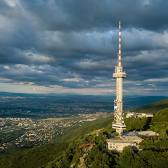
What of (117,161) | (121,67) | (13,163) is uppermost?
(121,67)

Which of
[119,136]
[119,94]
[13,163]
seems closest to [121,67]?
[119,94]

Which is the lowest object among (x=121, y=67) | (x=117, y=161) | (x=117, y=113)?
(x=117, y=161)

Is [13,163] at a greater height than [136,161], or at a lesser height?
lesser

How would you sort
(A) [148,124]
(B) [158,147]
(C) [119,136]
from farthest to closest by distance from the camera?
(A) [148,124] < (C) [119,136] < (B) [158,147]

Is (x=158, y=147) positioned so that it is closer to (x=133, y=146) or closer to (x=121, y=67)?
(x=133, y=146)

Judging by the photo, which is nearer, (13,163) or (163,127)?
(163,127)

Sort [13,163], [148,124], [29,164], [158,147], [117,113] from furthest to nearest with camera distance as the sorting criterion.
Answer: [13,163], [29,164], [148,124], [117,113], [158,147]

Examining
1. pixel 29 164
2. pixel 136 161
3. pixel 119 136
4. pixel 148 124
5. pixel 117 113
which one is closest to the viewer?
pixel 136 161

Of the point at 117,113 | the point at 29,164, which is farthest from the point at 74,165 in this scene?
the point at 29,164

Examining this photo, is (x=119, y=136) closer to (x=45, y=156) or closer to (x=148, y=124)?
(x=148, y=124)
